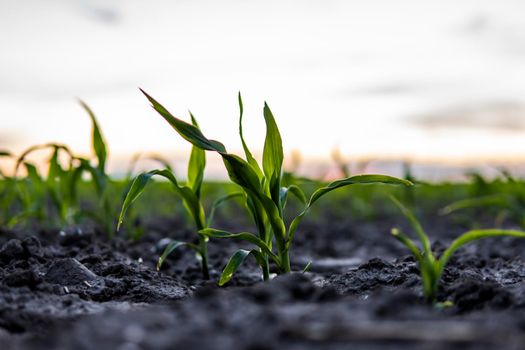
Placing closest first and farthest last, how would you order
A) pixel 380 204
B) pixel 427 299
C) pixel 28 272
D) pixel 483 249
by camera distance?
pixel 427 299 → pixel 28 272 → pixel 483 249 → pixel 380 204

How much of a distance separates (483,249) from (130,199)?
9.55 ft

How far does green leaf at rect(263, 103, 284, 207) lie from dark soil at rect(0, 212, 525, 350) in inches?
18.1

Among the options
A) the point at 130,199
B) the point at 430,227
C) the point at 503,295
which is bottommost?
the point at 430,227

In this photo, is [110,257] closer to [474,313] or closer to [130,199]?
[130,199]

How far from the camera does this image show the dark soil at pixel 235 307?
45.8 inches

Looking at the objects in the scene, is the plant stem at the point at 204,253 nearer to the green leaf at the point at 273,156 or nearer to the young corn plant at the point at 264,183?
the young corn plant at the point at 264,183

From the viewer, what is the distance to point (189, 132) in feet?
7.21

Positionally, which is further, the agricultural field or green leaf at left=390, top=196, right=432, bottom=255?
green leaf at left=390, top=196, right=432, bottom=255

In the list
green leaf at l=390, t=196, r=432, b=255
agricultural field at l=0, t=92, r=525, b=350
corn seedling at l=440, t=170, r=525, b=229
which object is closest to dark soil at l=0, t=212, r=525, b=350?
agricultural field at l=0, t=92, r=525, b=350

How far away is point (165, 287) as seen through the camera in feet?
7.82

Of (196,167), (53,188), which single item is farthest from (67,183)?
(196,167)

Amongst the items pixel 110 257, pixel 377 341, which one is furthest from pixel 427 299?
pixel 110 257

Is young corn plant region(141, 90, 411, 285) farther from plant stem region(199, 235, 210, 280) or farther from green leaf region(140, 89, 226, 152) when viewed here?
plant stem region(199, 235, 210, 280)

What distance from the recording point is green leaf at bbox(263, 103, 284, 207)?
2.29m
